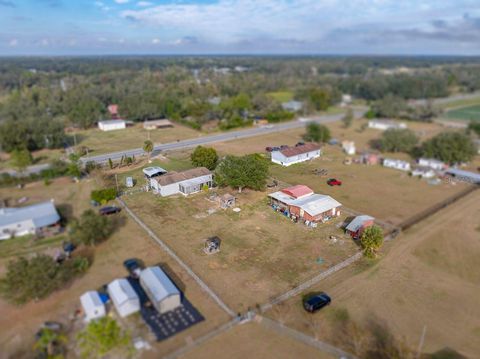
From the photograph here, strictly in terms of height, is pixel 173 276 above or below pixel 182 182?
below

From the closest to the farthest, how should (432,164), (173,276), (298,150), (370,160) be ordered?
(173,276)
(432,164)
(298,150)
(370,160)

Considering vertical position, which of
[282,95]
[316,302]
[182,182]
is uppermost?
[282,95]

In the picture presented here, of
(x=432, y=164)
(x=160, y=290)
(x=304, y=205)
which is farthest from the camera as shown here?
(x=432, y=164)

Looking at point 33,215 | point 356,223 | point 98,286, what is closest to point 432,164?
point 356,223

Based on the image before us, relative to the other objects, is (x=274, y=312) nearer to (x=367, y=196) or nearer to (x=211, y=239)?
(x=211, y=239)

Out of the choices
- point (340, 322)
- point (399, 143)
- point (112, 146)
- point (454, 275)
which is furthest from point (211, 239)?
point (399, 143)

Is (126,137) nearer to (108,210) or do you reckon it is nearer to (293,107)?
(108,210)

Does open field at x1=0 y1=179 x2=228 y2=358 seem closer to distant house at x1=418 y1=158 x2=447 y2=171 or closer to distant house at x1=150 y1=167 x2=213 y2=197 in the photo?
distant house at x1=150 y1=167 x2=213 y2=197

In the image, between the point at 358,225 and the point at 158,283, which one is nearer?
the point at 158,283
